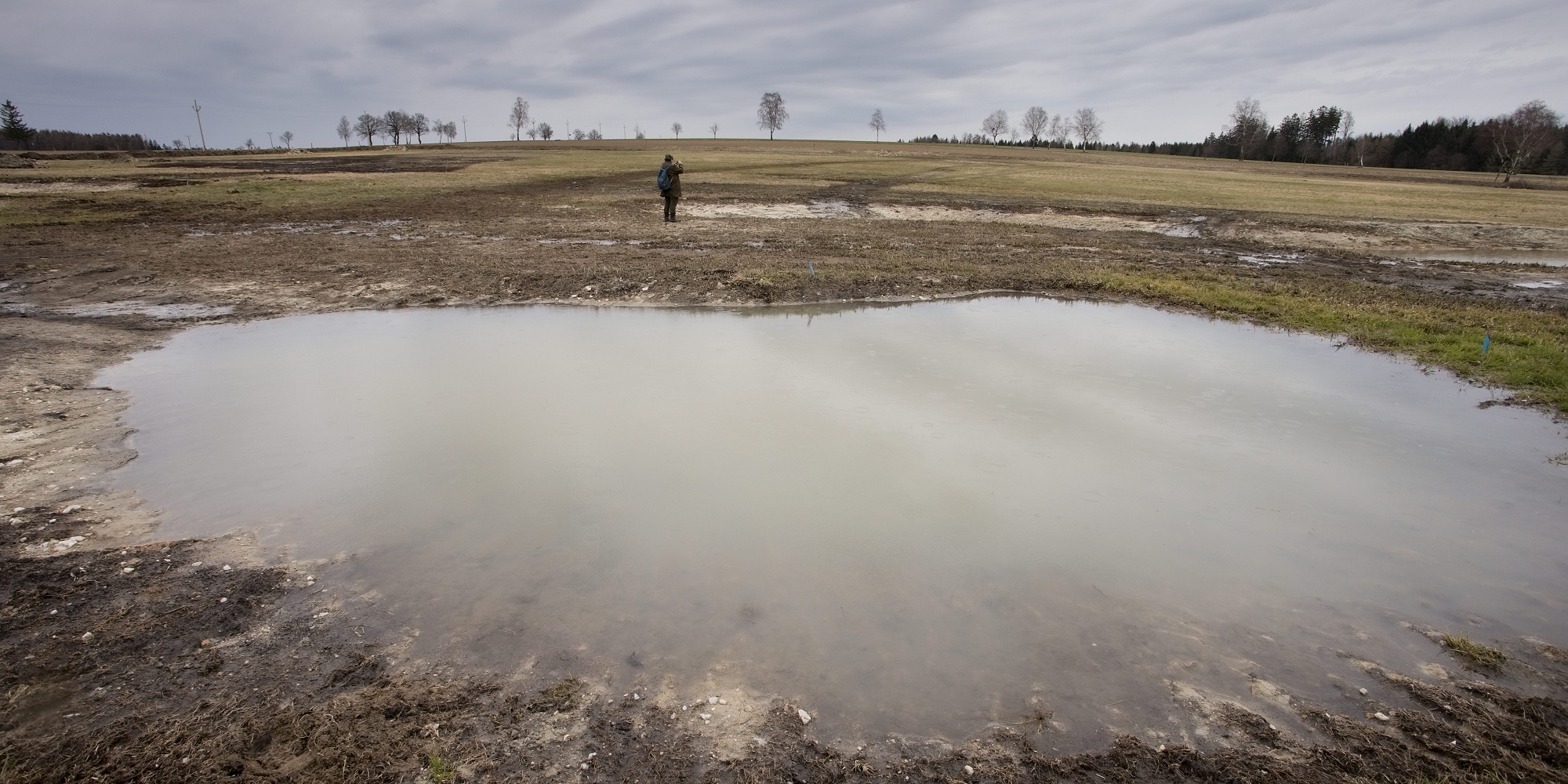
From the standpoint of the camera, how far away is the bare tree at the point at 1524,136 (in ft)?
201

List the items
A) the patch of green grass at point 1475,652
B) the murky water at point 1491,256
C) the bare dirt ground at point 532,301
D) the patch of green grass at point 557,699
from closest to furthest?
1. the bare dirt ground at point 532,301
2. the patch of green grass at point 557,699
3. the patch of green grass at point 1475,652
4. the murky water at point 1491,256

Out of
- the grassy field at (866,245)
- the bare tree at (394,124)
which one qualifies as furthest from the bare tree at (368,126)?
the grassy field at (866,245)

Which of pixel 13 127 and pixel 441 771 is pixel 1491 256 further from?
pixel 13 127

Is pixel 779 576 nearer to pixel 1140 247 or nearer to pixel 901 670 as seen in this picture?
pixel 901 670

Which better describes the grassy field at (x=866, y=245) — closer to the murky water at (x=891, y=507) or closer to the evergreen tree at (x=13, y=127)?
the murky water at (x=891, y=507)

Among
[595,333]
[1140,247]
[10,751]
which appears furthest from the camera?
[1140,247]

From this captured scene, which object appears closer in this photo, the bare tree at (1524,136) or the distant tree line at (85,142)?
the bare tree at (1524,136)

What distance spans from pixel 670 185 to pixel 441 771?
2007cm

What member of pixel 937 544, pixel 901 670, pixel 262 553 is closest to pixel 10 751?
pixel 262 553

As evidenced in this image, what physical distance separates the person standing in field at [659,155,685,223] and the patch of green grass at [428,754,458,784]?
63.2 feet

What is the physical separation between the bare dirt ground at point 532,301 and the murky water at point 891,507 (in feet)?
0.90

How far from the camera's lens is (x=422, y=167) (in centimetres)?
4838

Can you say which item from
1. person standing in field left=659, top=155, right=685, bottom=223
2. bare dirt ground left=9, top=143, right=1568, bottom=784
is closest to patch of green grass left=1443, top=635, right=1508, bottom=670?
bare dirt ground left=9, top=143, right=1568, bottom=784

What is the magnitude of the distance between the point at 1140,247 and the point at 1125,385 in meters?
12.5
